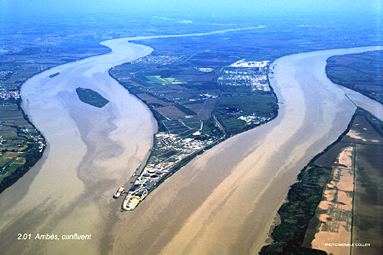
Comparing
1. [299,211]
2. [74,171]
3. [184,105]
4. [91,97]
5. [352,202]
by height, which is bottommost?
[91,97]

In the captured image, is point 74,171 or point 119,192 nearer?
point 119,192

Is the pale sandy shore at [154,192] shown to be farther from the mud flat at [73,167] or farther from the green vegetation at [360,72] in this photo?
the green vegetation at [360,72]

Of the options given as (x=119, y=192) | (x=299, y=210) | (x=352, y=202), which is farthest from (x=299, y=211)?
(x=119, y=192)

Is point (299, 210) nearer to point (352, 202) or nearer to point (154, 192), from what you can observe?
point (352, 202)

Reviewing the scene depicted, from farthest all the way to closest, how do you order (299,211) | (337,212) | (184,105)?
1. (184,105)
2. (299,211)
3. (337,212)

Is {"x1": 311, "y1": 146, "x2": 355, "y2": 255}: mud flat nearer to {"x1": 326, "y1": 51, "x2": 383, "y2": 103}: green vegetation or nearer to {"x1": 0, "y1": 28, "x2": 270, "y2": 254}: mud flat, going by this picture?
{"x1": 0, "y1": 28, "x2": 270, "y2": 254}: mud flat

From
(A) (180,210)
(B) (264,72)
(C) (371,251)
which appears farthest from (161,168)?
(B) (264,72)

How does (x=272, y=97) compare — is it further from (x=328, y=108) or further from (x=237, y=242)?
(x=237, y=242)
